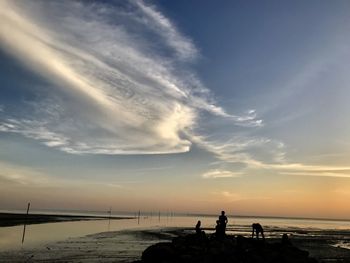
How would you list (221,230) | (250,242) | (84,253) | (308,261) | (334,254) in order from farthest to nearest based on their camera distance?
(334,254) < (84,253) < (221,230) < (250,242) < (308,261)

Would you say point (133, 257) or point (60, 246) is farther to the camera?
point (60, 246)

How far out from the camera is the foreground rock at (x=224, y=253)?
2441 cm

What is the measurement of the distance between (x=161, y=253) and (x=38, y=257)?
477 inches

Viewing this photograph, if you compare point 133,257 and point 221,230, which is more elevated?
point 221,230

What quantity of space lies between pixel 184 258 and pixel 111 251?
1465 centimetres

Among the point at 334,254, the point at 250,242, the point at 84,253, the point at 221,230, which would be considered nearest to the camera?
the point at 250,242

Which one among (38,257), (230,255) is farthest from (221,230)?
(38,257)

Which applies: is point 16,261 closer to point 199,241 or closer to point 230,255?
point 199,241

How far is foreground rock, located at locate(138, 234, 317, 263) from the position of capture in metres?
24.4

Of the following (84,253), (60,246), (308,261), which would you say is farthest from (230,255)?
(60,246)

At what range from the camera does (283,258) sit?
24.5m

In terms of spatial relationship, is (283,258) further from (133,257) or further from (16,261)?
(16,261)

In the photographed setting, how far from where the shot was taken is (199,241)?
29.0m

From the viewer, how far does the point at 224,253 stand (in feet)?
81.9
